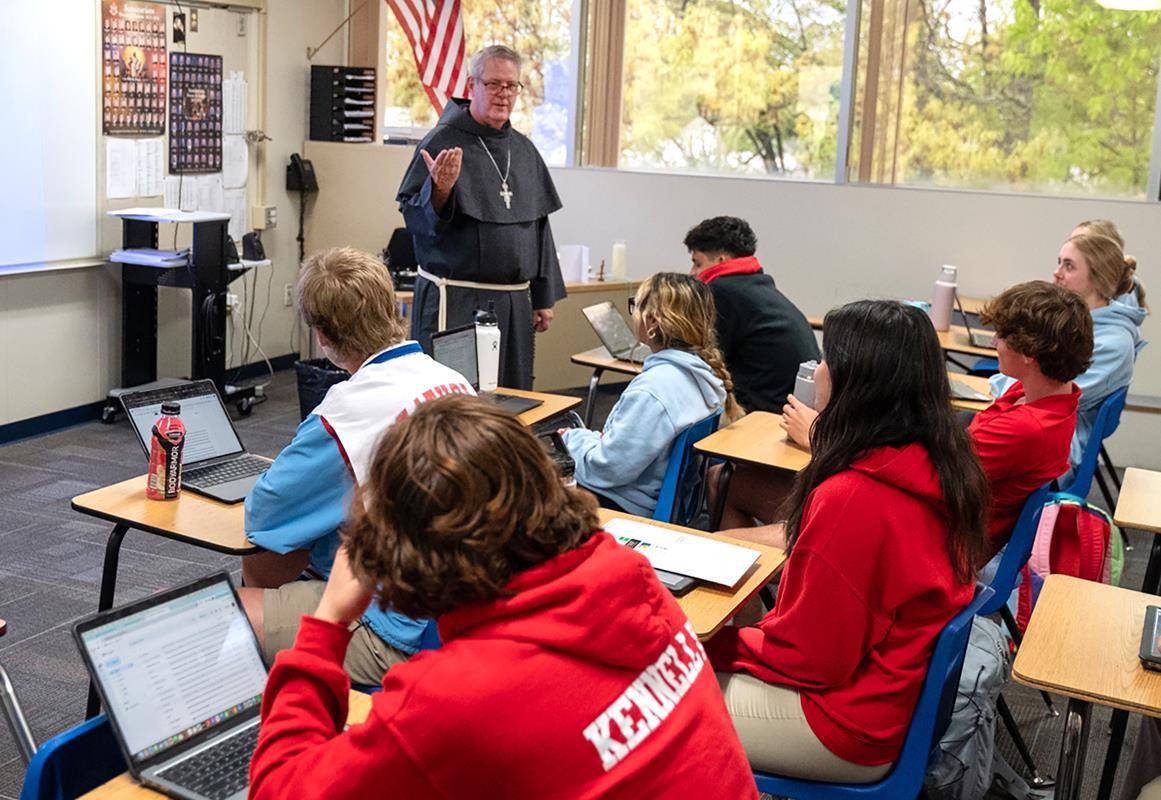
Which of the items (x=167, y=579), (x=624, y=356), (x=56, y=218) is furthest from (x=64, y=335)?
(x=624, y=356)

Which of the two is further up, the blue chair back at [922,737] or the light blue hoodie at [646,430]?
the light blue hoodie at [646,430]

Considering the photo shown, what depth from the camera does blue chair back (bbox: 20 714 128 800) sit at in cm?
155

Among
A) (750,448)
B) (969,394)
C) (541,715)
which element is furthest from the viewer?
(969,394)

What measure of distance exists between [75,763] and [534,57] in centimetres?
Answer: 678

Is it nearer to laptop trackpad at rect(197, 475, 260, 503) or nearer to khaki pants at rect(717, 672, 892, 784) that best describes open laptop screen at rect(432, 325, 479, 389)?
laptop trackpad at rect(197, 475, 260, 503)

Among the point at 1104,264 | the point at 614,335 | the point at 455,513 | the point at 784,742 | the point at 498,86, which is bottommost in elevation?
the point at 784,742

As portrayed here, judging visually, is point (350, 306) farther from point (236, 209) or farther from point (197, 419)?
point (236, 209)

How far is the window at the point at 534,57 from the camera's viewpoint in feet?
25.5

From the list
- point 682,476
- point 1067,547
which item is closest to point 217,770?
point 682,476

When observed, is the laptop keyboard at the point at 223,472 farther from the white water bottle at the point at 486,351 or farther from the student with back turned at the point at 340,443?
the white water bottle at the point at 486,351

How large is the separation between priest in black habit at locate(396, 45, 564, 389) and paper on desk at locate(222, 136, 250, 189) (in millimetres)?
2442

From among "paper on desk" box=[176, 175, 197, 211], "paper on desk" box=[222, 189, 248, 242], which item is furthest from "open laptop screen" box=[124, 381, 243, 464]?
"paper on desk" box=[222, 189, 248, 242]

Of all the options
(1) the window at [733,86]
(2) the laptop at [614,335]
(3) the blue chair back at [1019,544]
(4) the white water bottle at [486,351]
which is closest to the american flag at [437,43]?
(1) the window at [733,86]

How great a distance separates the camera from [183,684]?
167cm
